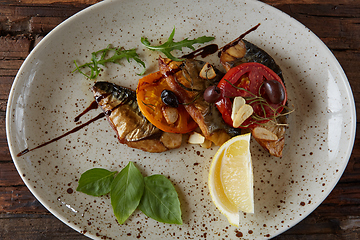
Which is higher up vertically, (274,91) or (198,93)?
(274,91)

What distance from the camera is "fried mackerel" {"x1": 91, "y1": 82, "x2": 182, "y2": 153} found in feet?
8.98

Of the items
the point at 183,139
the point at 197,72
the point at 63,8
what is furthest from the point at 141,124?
the point at 63,8

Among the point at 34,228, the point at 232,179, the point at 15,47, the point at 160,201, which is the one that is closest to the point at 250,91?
the point at 232,179

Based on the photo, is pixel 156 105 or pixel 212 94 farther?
pixel 156 105

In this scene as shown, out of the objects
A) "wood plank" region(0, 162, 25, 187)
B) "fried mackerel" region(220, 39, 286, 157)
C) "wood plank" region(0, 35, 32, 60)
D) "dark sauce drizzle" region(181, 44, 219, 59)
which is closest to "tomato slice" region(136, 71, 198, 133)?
"dark sauce drizzle" region(181, 44, 219, 59)

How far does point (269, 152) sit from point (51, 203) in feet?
8.88

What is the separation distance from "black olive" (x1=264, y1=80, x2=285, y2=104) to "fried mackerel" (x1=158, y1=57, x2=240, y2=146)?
535 mm

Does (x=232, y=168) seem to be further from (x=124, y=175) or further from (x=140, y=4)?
(x=140, y=4)

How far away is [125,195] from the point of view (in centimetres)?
271

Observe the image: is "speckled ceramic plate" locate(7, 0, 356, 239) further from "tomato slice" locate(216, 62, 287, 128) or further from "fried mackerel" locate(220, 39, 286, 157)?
"tomato slice" locate(216, 62, 287, 128)

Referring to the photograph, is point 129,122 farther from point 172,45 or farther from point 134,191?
point 172,45

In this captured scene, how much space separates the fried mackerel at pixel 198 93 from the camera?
2.59 meters

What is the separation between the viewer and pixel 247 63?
2.59 meters

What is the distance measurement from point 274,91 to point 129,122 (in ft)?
5.35
